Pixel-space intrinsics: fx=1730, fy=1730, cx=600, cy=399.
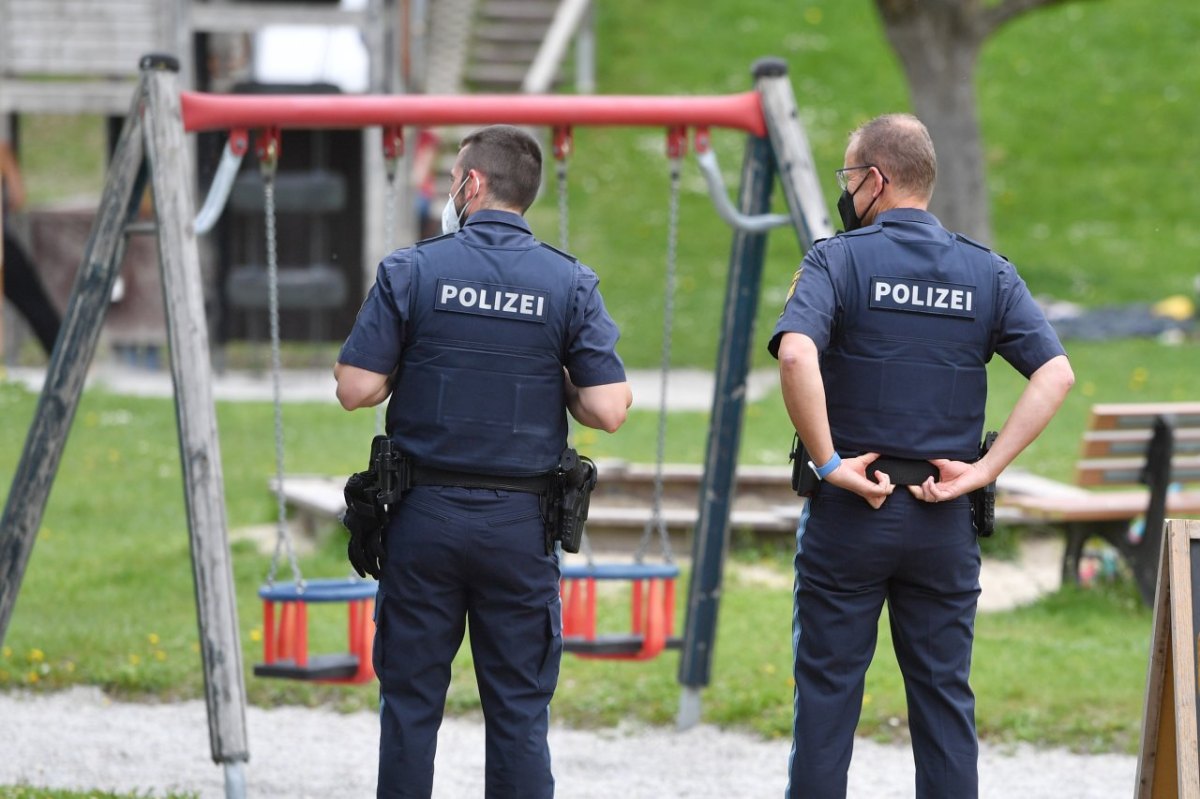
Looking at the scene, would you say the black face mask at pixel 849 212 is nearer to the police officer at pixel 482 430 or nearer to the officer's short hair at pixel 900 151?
the officer's short hair at pixel 900 151

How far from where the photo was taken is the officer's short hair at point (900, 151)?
13.0ft

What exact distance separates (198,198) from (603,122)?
9106 millimetres

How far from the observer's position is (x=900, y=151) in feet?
13.0

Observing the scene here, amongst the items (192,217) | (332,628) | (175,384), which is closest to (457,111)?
(192,217)

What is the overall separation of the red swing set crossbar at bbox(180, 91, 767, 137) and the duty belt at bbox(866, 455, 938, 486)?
5.71 ft

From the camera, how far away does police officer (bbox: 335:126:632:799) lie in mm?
3918

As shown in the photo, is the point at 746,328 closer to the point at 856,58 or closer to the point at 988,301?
the point at 988,301

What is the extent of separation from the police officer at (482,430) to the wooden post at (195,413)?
1032mm

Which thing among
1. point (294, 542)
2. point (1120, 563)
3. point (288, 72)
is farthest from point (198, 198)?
point (1120, 563)

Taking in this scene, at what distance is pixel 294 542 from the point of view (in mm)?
8797

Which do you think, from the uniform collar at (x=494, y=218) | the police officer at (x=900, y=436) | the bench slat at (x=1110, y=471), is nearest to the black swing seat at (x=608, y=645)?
the police officer at (x=900, y=436)

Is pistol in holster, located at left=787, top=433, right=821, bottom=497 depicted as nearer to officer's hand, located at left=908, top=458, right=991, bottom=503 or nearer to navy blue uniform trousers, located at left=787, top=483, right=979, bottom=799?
navy blue uniform trousers, located at left=787, top=483, right=979, bottom=799

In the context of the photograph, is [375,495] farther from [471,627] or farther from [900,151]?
[900,151]

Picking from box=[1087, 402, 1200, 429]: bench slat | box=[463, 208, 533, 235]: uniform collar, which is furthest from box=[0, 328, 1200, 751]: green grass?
box=[463, 208, 533, 235]: uniform collar
